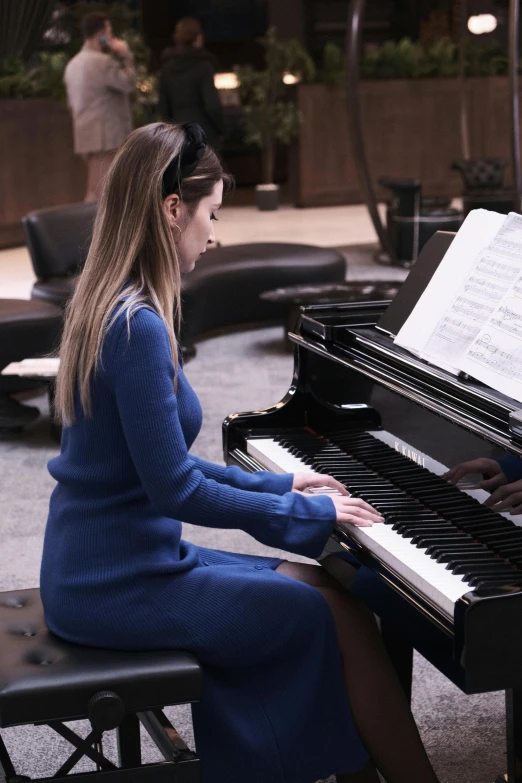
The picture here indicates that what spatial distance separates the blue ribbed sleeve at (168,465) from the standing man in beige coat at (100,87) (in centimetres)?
800

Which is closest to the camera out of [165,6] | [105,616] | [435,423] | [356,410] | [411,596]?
[411,596]

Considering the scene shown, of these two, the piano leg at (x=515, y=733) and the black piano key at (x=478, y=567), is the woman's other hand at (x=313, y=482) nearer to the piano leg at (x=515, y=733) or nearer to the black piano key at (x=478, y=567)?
the black piano key at (x=478, y=567)

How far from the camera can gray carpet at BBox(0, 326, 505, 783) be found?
2547 mm

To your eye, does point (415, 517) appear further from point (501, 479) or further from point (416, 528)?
point (501, 479)

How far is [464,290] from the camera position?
89.2 inches

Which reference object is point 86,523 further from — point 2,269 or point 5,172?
point 5,172

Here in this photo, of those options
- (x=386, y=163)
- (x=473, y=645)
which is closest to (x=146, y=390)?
(x=473, y=645)

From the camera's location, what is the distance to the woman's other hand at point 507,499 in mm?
1926

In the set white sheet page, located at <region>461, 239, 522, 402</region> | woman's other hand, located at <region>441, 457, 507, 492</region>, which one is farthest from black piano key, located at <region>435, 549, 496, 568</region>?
white sheet page, located at <region>461, 239, 522, 402</region>

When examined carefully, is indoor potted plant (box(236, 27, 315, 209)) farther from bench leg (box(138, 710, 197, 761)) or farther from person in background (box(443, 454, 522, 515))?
bench leg (box(138, 710, 197, 761))

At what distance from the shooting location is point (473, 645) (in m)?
1.57

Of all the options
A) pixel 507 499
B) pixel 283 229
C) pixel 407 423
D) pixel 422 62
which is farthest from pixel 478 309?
pixel 422 62

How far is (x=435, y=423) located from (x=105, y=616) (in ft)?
2.58

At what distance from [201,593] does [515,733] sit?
664 mm
